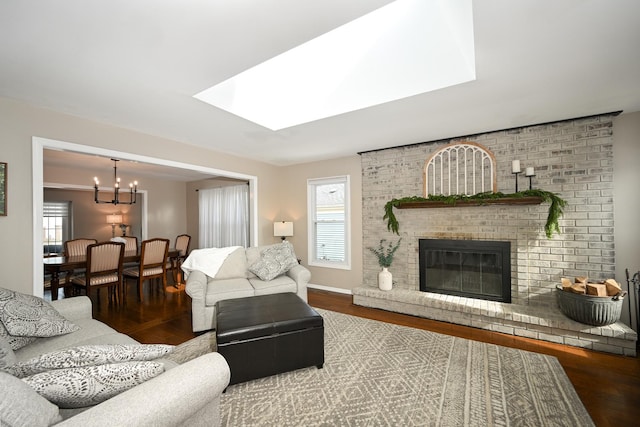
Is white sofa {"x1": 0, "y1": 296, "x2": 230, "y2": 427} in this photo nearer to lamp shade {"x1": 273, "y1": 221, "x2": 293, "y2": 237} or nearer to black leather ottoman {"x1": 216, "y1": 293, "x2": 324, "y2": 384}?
black leather ottoman {"x1": 216, "y1": 293, "x2": 324, "y2": 384}

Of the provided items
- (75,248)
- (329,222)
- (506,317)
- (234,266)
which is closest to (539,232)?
(506,317)

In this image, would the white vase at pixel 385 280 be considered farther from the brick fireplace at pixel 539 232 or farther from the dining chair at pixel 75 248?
the dining chair at pixel 75 248

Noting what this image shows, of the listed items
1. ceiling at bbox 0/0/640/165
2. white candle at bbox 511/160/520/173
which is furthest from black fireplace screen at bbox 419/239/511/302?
ceiling at bbox 0/0/640/165

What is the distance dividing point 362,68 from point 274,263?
2.57 metres

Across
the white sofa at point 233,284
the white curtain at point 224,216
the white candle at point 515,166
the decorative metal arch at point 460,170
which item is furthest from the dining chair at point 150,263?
the white candle at point 515,166

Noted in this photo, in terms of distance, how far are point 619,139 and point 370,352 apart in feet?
11.3

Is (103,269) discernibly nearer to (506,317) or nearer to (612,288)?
(506,317)

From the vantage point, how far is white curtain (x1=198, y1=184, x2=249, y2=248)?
20.0 feet

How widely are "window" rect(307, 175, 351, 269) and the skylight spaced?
1869mm

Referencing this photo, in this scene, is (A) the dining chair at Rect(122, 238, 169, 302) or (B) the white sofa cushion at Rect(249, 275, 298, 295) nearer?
(B) the white sofa cushion at Rect(249, 275, 298, 295)

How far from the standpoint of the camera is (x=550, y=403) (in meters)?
1.83

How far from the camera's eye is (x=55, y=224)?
664cm

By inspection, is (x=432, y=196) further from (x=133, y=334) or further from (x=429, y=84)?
(x=133, y=334)

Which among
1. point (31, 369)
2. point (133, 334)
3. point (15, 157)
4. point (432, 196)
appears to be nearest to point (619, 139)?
point (432, 196)
